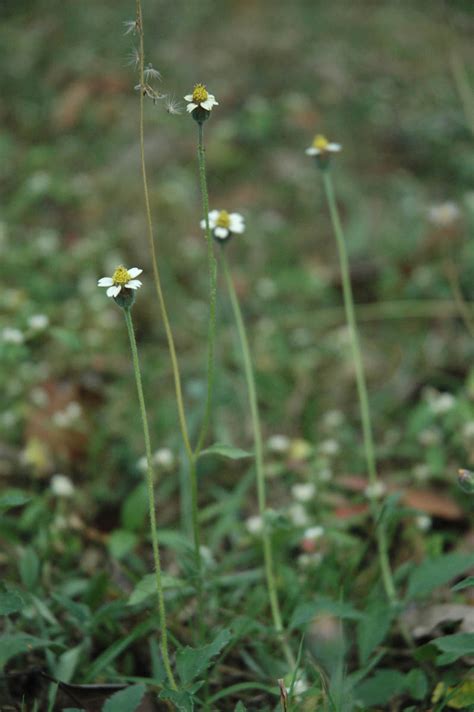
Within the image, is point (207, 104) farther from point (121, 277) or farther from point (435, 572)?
point (435, 572)

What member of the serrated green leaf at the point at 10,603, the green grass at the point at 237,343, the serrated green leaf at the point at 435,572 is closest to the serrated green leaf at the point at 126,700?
the green grass at the point at 237,343

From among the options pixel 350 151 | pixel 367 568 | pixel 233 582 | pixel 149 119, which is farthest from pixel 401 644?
pixel 149 119

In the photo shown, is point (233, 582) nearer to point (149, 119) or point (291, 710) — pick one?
point (291, 710)

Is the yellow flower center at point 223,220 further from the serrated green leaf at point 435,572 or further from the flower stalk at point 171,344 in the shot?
the serrated green leaf at point 435,572

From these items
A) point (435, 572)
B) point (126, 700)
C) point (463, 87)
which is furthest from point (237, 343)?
point (126, 700)

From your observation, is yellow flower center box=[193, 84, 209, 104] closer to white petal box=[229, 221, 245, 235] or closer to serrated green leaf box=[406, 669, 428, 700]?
white petal box=[229, 221, 245, 235]
